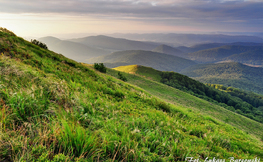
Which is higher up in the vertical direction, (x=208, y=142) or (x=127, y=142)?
(x=127, y=142)

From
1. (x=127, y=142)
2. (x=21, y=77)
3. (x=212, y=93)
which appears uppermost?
(x=21, y=77)

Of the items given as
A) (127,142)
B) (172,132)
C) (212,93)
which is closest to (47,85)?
(127,142)

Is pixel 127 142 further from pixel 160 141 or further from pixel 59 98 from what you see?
pixel 59 98

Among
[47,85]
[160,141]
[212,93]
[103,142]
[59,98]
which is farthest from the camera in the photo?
[212,93]

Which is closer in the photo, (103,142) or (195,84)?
(103,142)

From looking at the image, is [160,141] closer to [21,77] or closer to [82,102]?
[82,102]

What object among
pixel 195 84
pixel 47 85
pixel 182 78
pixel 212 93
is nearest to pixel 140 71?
pixel 182 78

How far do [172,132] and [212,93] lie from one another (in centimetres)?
12842

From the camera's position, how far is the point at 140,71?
122812 mm

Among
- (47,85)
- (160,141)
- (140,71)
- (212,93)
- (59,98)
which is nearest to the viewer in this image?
(160,141)

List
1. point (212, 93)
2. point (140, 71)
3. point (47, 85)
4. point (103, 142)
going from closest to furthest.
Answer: point (103, 142) → point (47, 85) → point (212, 93) → point (140, 71)

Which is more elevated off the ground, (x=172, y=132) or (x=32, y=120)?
(x=32, y=120)

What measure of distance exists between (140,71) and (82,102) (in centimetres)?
11953

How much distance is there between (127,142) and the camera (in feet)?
8.70
